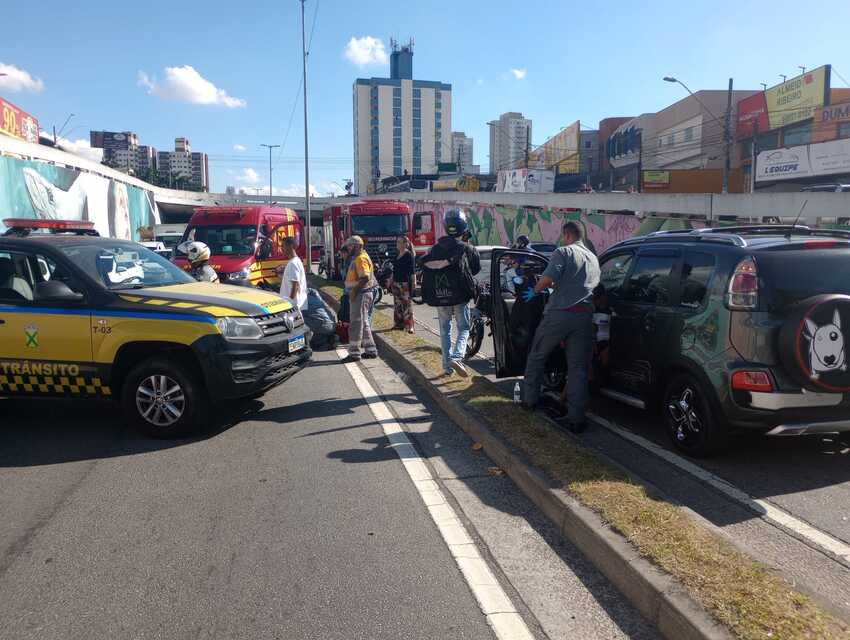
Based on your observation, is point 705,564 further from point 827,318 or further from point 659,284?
point 659,284

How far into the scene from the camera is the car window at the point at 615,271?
22.7ft

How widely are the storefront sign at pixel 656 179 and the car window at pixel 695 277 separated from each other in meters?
51.3

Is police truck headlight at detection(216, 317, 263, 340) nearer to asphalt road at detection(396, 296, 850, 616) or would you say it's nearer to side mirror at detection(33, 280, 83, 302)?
side mirror at detection(33, 280, 83, 302)

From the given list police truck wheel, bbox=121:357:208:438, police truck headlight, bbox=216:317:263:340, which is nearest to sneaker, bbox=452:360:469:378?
police truck headlight, bbox=216:317:263:340

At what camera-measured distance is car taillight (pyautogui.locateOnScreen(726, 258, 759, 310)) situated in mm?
5141

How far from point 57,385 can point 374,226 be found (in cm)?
1732

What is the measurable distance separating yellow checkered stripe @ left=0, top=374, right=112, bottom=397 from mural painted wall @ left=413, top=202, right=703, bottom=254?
46.8ft

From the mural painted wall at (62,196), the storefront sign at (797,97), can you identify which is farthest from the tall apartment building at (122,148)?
the storefront sign at (797,97)

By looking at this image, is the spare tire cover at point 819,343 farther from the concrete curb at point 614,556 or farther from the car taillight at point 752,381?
the concrete curb at point 614,556

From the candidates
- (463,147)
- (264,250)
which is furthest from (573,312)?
(463,147)

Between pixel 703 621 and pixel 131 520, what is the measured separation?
348 cm

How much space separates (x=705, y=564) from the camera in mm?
3562

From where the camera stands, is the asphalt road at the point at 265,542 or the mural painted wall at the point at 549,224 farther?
the mural painted wall at the point at 549,224

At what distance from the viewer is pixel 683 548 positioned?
12.2 feet
